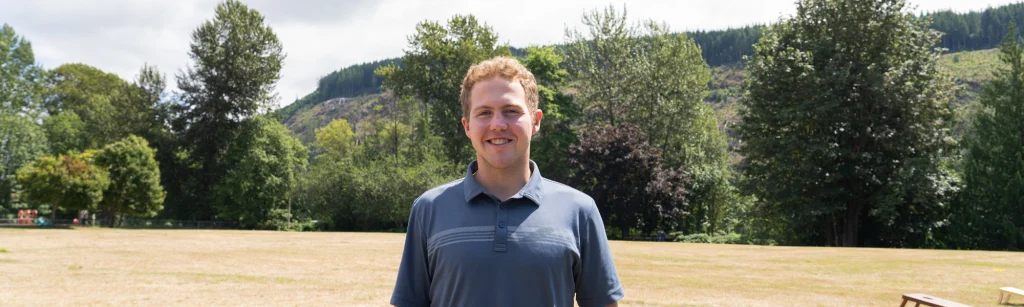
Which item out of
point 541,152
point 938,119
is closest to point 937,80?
point 938,119

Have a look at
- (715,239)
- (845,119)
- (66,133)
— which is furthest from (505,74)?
(66,133)

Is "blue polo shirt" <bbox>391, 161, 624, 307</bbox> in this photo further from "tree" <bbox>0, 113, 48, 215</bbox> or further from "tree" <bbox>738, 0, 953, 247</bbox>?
"tree" <bbox>0, 113, 48, 215</bbox>

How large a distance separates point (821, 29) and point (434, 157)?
29513 mm

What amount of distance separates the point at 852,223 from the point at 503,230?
3493cm

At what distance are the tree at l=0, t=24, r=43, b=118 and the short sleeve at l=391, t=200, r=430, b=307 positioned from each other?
76.9 meters

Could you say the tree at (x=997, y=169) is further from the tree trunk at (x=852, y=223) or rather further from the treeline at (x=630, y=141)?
the tree trunk at (x=852, y=223)

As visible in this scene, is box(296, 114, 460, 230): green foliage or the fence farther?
box(296, 114, 460, 230): green foliage

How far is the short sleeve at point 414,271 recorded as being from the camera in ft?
A: 9.84

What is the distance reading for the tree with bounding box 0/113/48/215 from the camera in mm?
62688

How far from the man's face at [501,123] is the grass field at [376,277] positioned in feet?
32.3

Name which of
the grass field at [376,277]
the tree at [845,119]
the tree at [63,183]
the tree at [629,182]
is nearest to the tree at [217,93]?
the tree at [63,183]

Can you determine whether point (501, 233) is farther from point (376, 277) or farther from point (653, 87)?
point (653, 87)

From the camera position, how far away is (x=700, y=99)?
171 ft

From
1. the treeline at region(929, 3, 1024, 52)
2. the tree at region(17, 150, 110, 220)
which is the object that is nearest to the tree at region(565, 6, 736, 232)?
the tree at region(17, 150, 110, 220)
